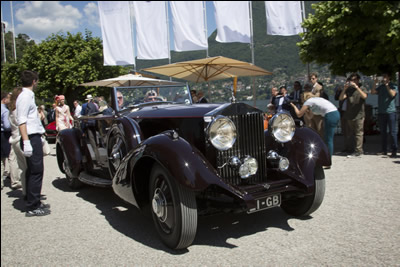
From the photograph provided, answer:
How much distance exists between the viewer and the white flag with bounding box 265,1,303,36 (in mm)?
12539

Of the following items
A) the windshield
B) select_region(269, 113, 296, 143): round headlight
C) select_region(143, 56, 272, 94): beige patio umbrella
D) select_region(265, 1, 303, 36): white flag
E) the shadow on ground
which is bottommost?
the shadow on ground

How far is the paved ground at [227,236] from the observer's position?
9.89 feet

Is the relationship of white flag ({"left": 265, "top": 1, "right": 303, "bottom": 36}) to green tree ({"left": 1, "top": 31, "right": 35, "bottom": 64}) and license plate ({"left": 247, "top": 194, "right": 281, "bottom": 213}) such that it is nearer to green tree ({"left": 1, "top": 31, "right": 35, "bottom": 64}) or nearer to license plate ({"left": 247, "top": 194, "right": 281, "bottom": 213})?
license plate ({"left": 247, "top": 194, "right": 281, "bottom": 213})

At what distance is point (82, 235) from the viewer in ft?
12.6

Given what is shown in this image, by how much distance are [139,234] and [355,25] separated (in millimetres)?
7278

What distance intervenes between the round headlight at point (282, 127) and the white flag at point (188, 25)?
33.4ft

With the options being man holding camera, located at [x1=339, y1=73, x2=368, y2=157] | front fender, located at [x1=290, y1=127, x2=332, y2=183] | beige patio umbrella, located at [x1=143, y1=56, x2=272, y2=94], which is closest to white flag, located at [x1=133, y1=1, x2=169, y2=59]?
beige patio umbrella, located at [x1=143, y1=56, x2=272, y2=94]

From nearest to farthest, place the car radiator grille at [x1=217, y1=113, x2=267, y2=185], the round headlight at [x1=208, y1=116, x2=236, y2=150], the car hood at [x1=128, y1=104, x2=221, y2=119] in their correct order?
the round headlight at [x1=208, y1=116, x2=236, y2=150], the car radiator grille at [x1=217, y1=113, x2=267, y2=185], the car hood at [x1=128, y1=104, x2=221, y2=119]

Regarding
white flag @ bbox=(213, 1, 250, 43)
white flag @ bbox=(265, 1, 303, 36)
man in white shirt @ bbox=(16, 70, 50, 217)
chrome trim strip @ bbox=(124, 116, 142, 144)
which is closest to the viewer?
chrome trim strip @ bbox=(124, 116, 142, 144)

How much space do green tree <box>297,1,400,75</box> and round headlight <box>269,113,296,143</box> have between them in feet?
16.6

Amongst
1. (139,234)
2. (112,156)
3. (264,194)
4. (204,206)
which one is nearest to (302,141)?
(264,194)

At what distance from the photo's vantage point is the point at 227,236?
3.60m

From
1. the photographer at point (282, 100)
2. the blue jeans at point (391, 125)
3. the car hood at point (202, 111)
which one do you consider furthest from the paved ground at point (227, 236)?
the photographer at point (282, 100)

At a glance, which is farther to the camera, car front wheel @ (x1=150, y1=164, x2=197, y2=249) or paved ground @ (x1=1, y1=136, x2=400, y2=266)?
car front wheel @ (x1=150, y1=164, x2=197, y2=249)
